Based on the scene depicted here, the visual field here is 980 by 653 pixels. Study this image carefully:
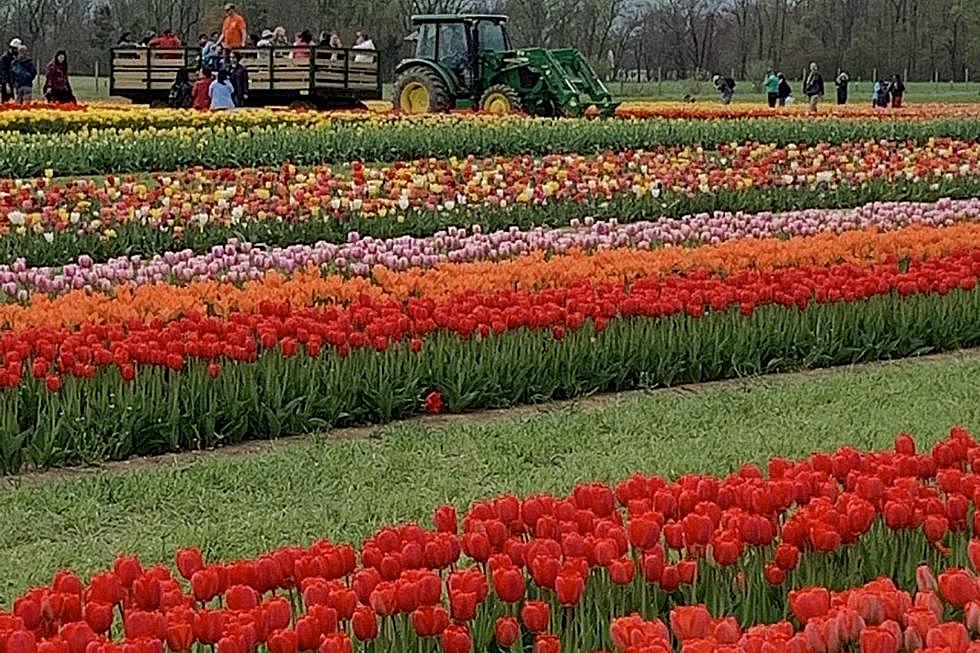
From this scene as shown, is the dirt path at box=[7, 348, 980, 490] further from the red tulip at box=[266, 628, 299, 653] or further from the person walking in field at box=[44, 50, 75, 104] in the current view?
the person walking in field at box=[44, 50, 75, 104]

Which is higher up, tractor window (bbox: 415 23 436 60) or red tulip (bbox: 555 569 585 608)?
tractor window (bbox: 415 23 436 60)

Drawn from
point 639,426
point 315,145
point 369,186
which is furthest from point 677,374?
point 315,145

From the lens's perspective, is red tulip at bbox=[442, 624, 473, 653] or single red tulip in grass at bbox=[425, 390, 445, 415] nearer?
red tulip at bbox=[442, 624, 473, 653]

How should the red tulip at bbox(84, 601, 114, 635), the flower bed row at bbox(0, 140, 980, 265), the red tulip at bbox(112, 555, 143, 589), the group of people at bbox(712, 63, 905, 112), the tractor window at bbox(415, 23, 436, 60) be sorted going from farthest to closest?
1. the group of people at bbox(712, 63, 905, 112)
2. the tractor window at bbox(415, 23, 436, 60)
3. the flower bed row at bbox(0, 140, 980, 265)
4. the red tulip at bbox(112, 555, 143, 589)
5. the red tulip at bbox(84, 601, 114, 635)

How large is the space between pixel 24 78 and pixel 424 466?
2700 cm

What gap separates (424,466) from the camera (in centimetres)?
618

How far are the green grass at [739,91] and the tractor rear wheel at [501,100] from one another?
76.7 ft

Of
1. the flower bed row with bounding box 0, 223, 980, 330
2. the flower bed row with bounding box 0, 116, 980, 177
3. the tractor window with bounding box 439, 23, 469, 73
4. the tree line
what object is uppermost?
the tree line

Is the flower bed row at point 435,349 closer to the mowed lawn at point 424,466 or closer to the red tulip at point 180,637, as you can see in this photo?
the mowed lawn at point 424,466

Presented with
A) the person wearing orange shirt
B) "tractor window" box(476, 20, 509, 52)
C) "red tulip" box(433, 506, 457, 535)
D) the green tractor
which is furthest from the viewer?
"tractor window" box(476, 20, 509, 52)

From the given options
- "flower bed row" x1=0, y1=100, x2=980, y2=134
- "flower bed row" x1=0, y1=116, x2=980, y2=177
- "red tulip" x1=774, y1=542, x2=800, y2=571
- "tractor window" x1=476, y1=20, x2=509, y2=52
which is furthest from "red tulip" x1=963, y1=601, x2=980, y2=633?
"tractor window" x1=476, y1=20, x2=509, y2=52

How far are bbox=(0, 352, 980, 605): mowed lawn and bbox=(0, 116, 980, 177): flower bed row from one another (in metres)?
11.3

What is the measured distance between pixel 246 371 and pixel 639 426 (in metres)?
1.61

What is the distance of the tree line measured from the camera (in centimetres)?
6812
